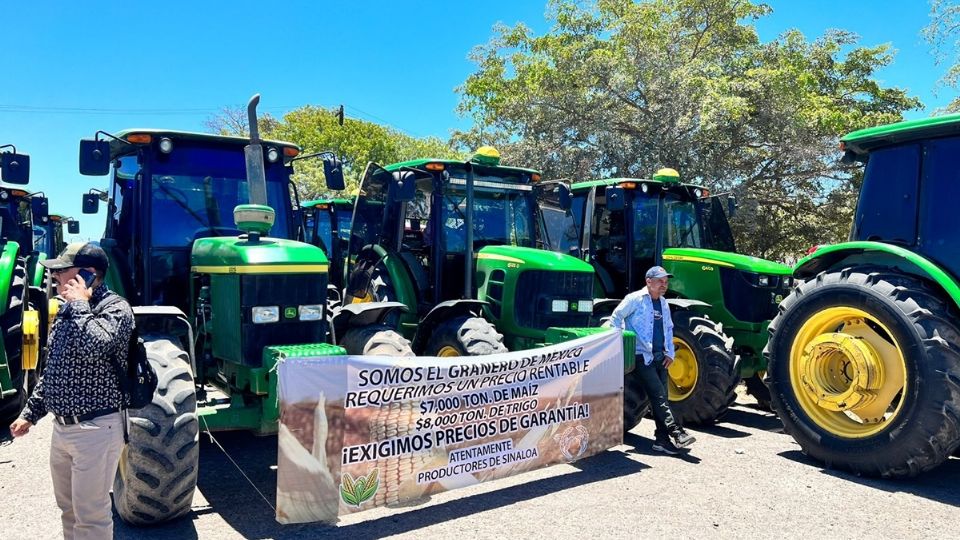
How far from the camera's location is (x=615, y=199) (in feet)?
25.8

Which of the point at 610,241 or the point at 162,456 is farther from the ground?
the point at 610,241

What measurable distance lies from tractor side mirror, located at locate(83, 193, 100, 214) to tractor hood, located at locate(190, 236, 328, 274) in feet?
8.31

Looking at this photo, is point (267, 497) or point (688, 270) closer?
point (267, 497)

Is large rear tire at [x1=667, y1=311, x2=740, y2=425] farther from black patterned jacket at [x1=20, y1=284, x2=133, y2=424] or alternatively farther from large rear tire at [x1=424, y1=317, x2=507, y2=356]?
black patterned jacket at [x1=20, y1=284, x2=133, y2=424]

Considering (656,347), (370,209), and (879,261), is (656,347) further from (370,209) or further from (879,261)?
(370,209)

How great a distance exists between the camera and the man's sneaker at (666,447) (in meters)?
6.08

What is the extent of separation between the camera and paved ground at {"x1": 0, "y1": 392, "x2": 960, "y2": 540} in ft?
14.1

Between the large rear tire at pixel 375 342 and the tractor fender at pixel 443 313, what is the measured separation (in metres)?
0.95

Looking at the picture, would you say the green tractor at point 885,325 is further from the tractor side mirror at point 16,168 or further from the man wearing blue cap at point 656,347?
the tractor side mirror at point 16,168

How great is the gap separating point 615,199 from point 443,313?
2.56 meters

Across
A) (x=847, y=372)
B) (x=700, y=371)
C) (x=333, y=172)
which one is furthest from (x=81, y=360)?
(x=700, y=371)

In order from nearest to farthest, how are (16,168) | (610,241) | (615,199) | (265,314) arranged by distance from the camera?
1. (265,314)
2. (16,168)
3. (615,199)
4. (610,241)

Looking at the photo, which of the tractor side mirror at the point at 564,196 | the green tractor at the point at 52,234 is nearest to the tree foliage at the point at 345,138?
the green tractor at the point at 52,234

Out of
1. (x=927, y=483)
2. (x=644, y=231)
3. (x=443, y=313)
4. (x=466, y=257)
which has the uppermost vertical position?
(x=644, y=231)
